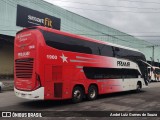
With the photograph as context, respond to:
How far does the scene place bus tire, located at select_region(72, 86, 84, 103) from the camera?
15306mm

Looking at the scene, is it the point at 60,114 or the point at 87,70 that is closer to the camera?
the point at 60,114

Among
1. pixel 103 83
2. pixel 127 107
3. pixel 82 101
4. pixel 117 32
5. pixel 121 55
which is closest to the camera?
pixel 127 107

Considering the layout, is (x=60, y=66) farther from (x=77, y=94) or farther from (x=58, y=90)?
(x=77, y=94)

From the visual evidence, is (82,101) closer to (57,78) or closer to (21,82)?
(57,78)

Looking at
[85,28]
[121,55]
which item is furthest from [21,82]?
[85,28]

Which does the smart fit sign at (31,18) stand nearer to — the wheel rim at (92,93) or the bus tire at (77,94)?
the wheel rim at (92,93)

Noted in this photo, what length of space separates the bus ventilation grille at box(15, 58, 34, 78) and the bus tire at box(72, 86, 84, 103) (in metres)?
2.81

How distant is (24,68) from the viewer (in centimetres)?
1409

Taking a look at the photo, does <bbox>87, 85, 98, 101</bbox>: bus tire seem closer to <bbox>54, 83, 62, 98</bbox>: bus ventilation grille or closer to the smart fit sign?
<bbox>54, 83, 62, 98</bbox>: bus ventilation grille

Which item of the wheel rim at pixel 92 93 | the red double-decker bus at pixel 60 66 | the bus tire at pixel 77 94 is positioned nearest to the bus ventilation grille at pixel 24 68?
the red double-decker bus at pixel 60 66

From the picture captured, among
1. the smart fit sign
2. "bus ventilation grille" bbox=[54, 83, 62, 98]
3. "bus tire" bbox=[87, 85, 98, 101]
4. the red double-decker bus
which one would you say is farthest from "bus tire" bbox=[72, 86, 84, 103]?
the smart fit sign

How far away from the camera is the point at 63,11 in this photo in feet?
124

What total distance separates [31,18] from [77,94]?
719 inches

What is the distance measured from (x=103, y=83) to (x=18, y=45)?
20.1 feet
